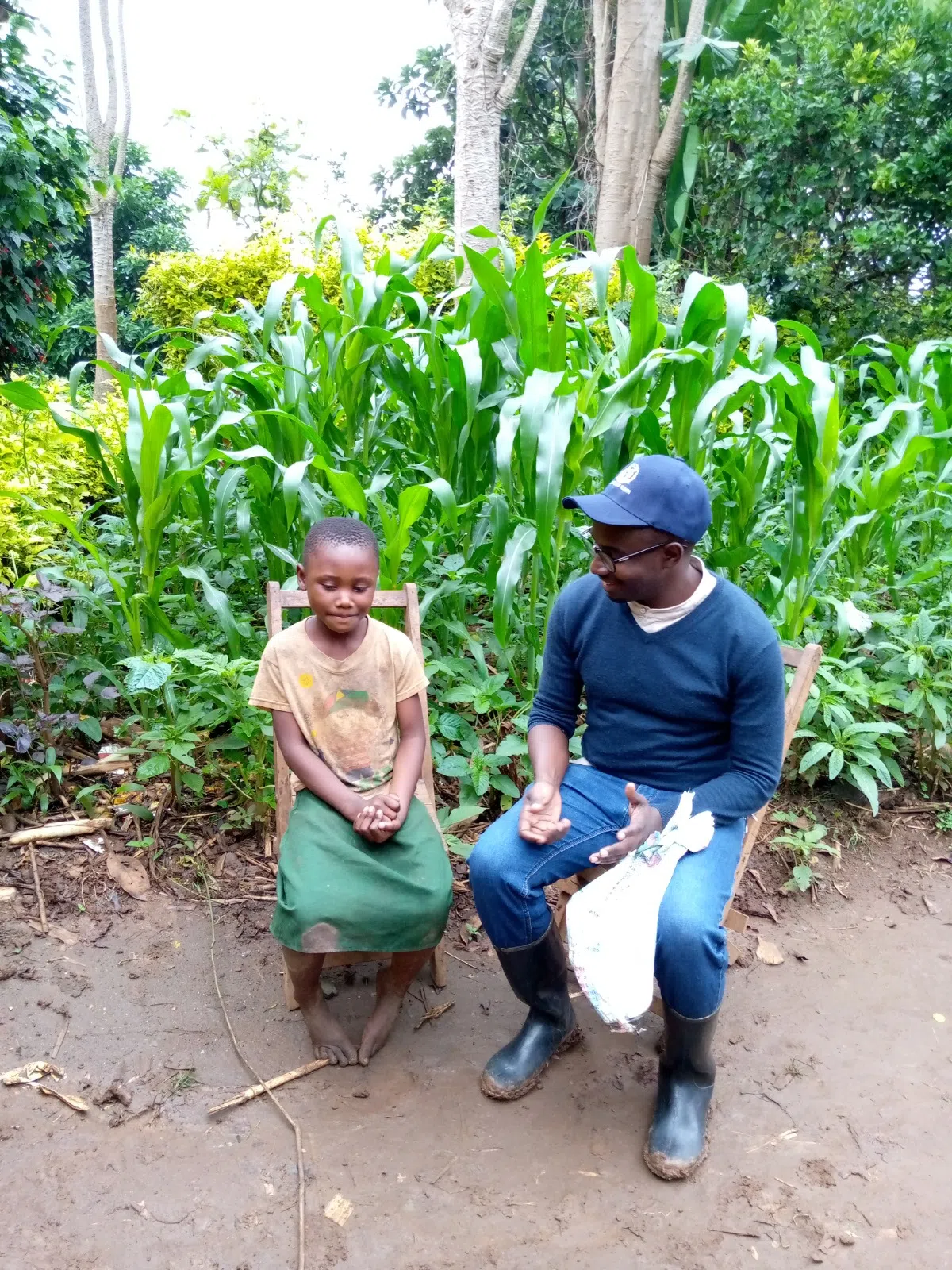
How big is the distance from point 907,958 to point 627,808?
1092mm

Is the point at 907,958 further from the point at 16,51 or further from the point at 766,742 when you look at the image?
the point at 16,51

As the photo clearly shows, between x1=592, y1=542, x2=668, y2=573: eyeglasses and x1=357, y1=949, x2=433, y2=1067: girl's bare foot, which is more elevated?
x1=592, y1=542, x2=668, y2=573: eyeglasses

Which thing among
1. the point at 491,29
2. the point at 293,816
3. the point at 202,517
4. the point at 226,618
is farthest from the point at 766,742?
the point at 491,29

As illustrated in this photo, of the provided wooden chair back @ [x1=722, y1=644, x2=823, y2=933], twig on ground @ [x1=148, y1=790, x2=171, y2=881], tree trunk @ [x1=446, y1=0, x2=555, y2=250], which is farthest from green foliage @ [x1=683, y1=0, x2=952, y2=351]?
twig on ground @ [x1=148, y1=790, x2=171, y2=881]

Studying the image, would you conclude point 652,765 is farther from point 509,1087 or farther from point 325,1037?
point 325,1037

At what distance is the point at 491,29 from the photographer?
6223 mm

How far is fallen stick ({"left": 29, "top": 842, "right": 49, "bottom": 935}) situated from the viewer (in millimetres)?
2273

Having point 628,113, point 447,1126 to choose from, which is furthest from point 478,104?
point 447,1126

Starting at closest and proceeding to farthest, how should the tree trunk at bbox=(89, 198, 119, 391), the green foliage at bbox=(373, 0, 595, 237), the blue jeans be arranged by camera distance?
the blue jeans < the tree trunk at bbox=(89, 198, 119, 391) < the green foliage at bbox=(373, 0, 595, 237)

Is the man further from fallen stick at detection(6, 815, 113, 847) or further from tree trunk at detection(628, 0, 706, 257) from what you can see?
tree trunk at detection(628, 0, 706, 257)

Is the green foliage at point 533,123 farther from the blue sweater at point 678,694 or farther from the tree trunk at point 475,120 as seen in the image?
the blue sweater at point 678,694

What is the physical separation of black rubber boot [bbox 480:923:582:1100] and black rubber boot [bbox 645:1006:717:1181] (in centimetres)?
25

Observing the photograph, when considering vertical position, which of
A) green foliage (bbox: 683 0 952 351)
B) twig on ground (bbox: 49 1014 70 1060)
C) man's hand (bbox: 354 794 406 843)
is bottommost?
twig on ground (bbox: 49 1014 70 1060)

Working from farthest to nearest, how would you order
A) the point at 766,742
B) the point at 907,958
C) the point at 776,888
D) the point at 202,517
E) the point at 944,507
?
the point at 944,507
the point at 202,517
the point at 776,888
the point at 907,958
the point at 766,742
